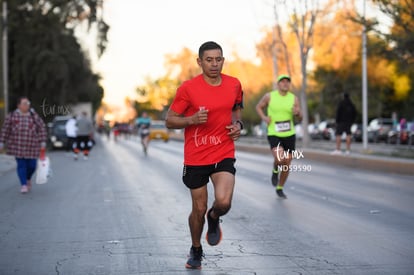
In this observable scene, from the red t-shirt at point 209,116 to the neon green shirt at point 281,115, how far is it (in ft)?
17.8

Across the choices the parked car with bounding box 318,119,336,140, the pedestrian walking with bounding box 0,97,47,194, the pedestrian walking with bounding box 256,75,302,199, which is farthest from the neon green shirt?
the parked car with bounding box 318,119,336,140

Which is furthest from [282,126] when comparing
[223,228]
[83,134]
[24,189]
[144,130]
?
[144,130]

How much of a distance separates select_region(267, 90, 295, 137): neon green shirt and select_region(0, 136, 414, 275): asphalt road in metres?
1.12

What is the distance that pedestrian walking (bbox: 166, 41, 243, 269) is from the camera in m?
6.16

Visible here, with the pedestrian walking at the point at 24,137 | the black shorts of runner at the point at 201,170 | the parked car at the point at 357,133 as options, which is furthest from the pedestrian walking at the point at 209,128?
the parked car at the point at 357,133

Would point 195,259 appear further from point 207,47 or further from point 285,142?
point 285,142

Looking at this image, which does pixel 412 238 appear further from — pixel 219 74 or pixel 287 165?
pixel 287 165

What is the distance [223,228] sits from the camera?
875 centimetres

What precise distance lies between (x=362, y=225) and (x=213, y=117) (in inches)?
138

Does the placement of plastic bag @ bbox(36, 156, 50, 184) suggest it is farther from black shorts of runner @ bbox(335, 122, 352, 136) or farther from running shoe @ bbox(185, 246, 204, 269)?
black shorts of runner @ bbox(335, 122, 352, 136)

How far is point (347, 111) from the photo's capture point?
889 inches

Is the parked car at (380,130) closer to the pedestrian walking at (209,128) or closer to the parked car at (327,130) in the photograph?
the parked car at (327,130)

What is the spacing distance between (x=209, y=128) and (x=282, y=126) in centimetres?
557

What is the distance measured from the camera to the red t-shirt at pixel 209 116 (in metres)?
6.16
